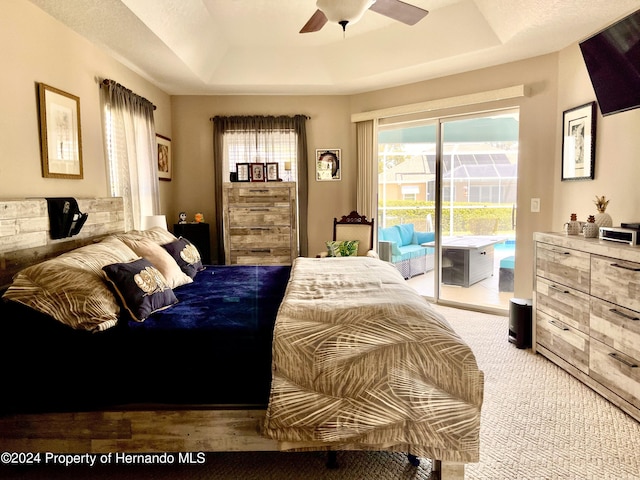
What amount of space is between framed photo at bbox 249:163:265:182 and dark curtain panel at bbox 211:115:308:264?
1.68ft

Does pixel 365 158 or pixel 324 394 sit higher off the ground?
pixel 365 158

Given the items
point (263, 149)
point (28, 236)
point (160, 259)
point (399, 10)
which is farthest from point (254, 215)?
point (399, 10)

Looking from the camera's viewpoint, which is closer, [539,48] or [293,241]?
[539,48]

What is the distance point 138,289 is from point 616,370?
9.58 ft

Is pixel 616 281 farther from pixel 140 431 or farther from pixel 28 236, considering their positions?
pixel 28 236

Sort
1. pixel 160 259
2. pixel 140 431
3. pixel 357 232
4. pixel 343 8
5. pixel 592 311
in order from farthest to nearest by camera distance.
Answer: pixel 357 232 → pixel 160 259 → pixel 592 311 → pixel 343 8 → pixel 140 431

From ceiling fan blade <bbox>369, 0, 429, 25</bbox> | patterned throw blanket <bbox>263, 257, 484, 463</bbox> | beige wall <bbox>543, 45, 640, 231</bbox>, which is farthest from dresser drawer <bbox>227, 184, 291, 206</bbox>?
patterned throw blanket <bbox>263, 257, 484, 463</bbox>

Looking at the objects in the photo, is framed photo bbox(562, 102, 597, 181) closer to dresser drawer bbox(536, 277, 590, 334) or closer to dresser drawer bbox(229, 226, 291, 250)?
dresser drawer bbox(536, 277, 590, 334)

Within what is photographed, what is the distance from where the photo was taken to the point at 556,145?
4176mm

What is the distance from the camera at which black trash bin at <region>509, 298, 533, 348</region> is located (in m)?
3.66

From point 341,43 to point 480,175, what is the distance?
2276 mm

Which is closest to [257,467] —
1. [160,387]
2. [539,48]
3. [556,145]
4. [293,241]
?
[160,387]

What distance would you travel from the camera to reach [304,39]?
15.9 ft

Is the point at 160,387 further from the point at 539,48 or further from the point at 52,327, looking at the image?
the point at 539,48
